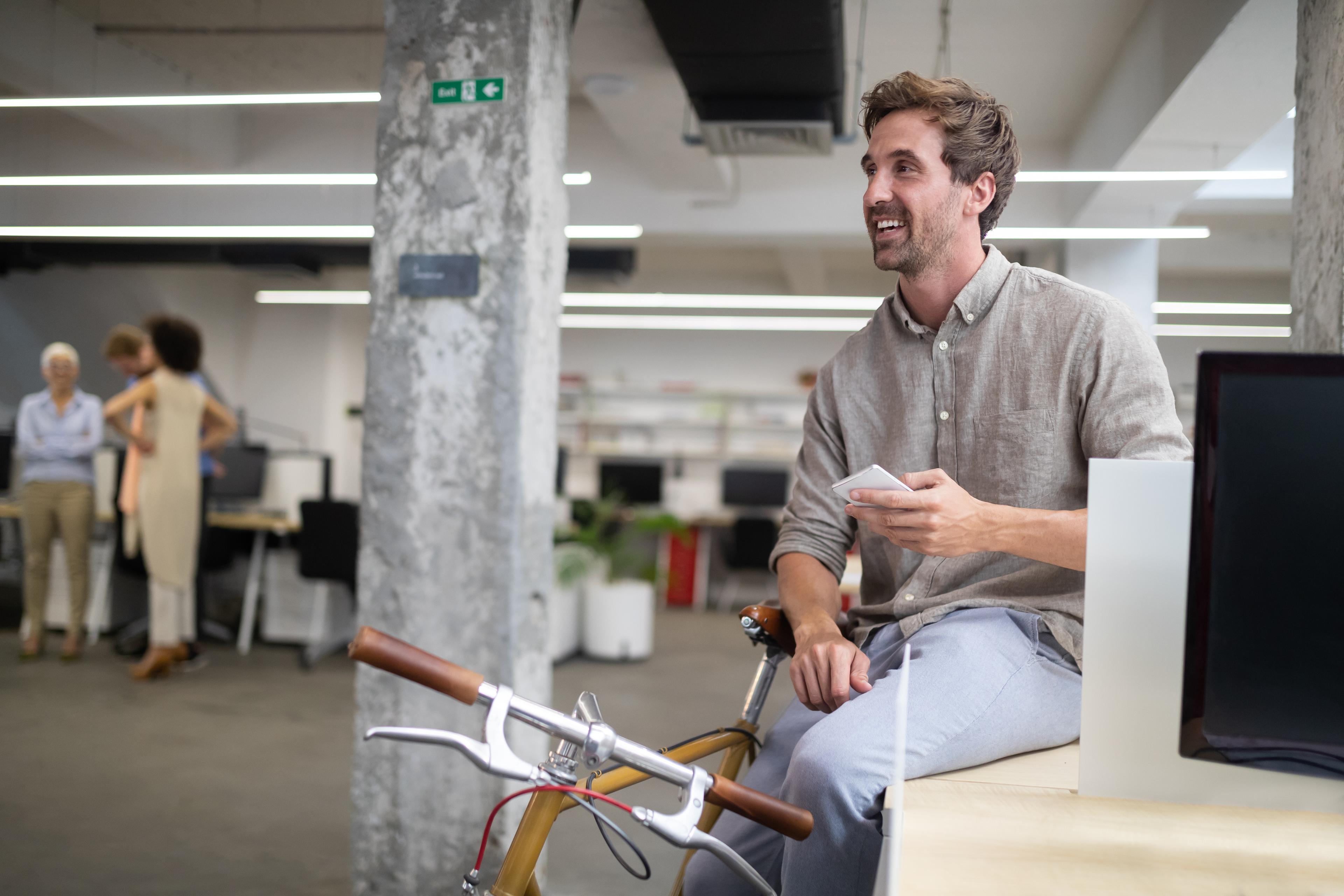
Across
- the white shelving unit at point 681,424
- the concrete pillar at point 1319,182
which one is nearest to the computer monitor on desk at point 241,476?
the white shelving unit at point 681,424

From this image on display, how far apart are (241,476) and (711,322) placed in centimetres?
575

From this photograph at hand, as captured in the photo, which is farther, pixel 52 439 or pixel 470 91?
pixel 52 439

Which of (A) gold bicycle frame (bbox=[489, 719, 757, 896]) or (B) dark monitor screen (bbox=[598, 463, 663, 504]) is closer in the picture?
(A) gold bicycle frame (bbox=[489, 719, 757, 896])

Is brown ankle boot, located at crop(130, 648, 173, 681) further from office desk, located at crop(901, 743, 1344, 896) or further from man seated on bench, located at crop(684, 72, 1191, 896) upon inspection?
office desk, located at crop(901, 743, 1344, 896)

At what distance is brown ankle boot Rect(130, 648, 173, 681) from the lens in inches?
193

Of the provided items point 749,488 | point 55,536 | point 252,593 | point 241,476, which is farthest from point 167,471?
point 749,488

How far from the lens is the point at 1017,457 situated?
138 cm

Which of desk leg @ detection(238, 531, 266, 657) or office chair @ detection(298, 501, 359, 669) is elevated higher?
office chair @ detection(298, 501, 359, 669)

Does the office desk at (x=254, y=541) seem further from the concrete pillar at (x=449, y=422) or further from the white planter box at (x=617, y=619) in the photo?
the concrete pillar at (x=449, y=422)

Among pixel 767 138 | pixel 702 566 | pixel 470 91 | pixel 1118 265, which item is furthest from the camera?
pixel 702 566

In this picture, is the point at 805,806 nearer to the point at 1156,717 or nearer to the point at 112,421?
the point at 1156,717

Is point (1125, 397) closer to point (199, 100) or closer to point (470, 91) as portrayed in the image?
point (470, 91)

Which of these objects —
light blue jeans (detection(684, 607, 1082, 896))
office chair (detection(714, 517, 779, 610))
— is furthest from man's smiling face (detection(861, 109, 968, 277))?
office chair (detection(714, 517, 779, 610))

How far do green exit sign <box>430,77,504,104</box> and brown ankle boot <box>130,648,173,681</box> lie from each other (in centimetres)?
381
